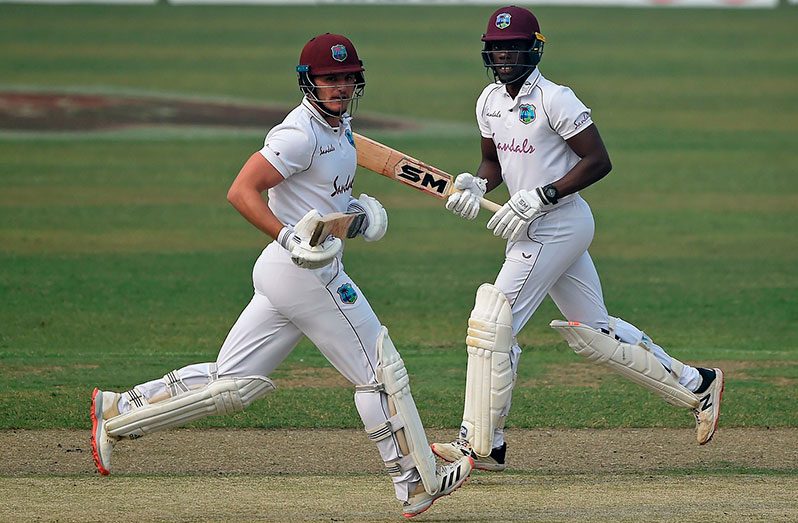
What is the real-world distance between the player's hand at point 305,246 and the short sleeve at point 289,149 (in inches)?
8.3

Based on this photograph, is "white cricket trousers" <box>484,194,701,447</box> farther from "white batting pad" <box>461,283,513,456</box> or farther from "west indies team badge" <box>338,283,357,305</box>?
"west indies team badge" <box>338,283,357,305</box>

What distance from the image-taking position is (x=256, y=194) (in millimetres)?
5668

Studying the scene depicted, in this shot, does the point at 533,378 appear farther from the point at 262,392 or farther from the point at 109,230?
the point at 109,230

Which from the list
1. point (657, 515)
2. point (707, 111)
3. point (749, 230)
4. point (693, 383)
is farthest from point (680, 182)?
point (657, 515)

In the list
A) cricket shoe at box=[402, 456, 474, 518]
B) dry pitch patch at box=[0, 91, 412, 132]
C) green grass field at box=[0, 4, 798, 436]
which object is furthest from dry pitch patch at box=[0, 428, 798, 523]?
dry pitch patch at box=[0, 91, 412, 132]

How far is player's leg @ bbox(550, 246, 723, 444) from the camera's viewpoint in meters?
6.98

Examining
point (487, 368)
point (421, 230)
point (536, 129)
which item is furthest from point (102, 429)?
point (421, 230)

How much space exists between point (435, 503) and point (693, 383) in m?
1.61

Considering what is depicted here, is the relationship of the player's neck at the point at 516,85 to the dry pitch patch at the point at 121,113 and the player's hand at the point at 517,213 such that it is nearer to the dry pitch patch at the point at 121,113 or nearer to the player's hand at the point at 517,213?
the player's hand at the point at 517,213

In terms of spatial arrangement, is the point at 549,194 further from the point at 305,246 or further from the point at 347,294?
the point at 305,246

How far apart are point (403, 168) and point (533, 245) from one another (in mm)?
717

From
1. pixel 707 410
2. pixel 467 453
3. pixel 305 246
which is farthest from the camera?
pixel 707 410

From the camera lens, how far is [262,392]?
6.04 meters

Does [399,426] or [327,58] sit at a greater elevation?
[327,58]
